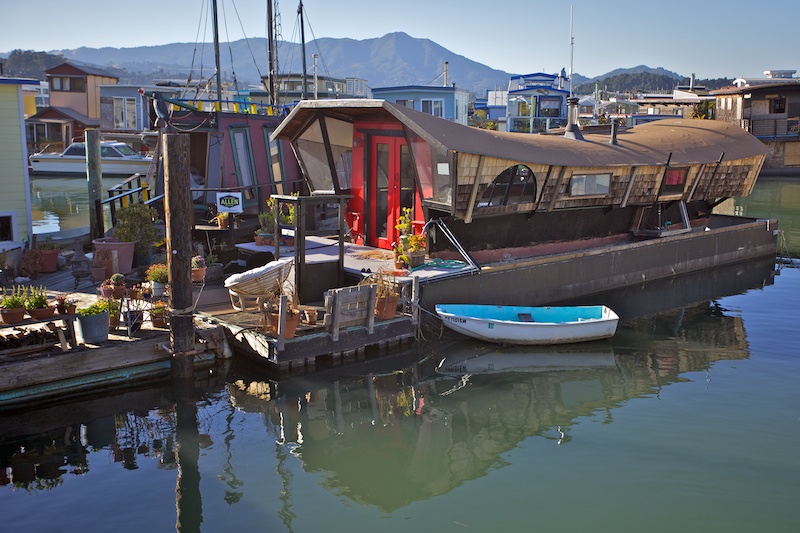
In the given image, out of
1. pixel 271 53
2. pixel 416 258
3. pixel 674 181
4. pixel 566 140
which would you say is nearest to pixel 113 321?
pixel 416 258

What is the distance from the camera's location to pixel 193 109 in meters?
20.5

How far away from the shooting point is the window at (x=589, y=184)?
18.9 metres

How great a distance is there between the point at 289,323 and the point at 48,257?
625cm

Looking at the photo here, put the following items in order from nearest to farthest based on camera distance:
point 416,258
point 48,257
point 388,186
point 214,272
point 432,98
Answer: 1. point 416,258
2. point 48,257
3. point 214,272
4. point 388,186
5. point 432,98

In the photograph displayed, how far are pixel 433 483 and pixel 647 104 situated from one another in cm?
6744

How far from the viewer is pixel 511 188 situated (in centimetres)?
1747

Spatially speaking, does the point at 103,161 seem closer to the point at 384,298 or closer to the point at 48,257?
the point at 48,257

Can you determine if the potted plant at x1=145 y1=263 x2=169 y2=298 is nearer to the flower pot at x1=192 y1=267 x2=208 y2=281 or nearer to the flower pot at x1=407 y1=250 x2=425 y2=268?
the flower pot at x1=192 y1=267 x2=208 y2=281

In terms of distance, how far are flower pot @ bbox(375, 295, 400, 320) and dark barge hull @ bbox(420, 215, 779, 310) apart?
898 millimetres

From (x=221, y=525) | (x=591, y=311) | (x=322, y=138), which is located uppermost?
(x=322, y=138)

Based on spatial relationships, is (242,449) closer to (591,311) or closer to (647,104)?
(591,311)

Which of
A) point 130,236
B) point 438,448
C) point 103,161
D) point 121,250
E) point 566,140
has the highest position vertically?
point 566,140

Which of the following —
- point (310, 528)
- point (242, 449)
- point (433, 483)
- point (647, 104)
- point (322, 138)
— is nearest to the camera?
point (310, 528)

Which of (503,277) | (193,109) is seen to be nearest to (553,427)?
(503,277)
